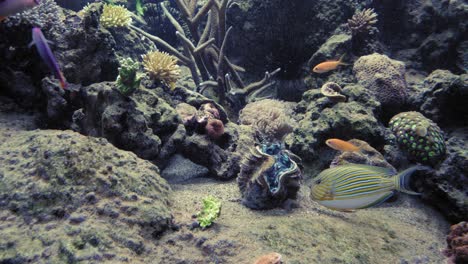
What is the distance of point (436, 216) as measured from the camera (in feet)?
10.8

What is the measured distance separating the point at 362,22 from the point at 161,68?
4165 mm

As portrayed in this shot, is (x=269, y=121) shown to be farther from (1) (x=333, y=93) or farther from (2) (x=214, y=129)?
(2) (x=214, y=129)

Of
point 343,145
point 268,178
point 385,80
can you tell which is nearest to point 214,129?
point 268,178

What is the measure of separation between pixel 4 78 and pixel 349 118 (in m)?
4.45

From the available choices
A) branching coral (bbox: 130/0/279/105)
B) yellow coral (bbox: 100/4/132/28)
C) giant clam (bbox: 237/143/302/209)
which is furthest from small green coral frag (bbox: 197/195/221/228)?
yellow coral (bbox: 100/4/132/28)

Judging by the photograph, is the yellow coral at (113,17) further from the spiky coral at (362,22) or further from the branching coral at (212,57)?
the spiky coral at (362,22)

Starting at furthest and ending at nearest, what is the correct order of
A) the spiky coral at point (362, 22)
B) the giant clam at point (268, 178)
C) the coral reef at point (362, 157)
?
1. the spiky coral at point (362, 22)
2. the coral reef at point (362, 157)
3. the giant clam at point (268, 178)

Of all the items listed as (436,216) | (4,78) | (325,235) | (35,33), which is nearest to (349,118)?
(436,216)

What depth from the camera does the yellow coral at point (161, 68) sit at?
425 cm

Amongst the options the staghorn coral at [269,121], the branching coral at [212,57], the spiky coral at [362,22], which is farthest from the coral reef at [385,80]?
the branching coral at [212,57]

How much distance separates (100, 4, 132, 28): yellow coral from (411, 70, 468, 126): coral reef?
19.8 feet

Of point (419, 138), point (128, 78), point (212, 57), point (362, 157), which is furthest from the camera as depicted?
point (212, 57)

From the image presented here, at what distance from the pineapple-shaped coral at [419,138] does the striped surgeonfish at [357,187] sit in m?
1.55

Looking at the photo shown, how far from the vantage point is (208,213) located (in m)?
2.56
